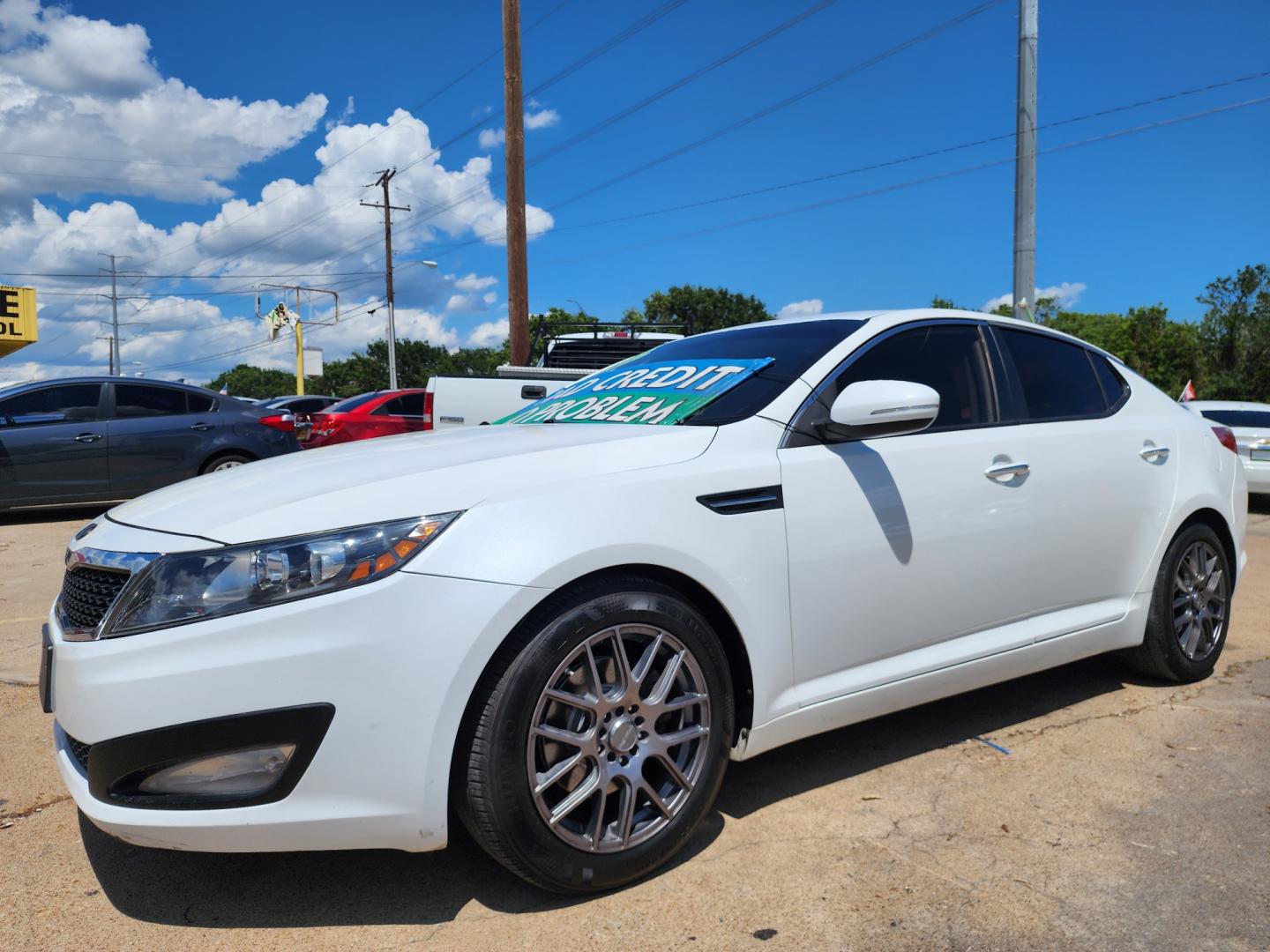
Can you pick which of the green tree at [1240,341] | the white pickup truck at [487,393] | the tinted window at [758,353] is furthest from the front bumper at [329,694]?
the green tree at [1240,341]

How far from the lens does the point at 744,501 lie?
2.70 m

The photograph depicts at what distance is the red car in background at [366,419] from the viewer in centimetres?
1339

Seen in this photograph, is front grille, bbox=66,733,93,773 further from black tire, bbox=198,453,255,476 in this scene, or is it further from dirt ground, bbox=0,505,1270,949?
black tire, bbox=198,453,255,476

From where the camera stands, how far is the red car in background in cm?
1339

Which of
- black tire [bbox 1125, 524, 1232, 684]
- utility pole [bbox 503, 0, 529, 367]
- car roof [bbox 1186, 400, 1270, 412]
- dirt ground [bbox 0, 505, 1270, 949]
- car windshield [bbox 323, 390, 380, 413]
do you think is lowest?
dirt ground [bbox 0, 505, 1270, 949]

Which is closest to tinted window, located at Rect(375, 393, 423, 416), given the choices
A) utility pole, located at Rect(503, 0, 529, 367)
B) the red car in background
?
the red car in background

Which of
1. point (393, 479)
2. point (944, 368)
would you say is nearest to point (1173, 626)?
point (944, 368)

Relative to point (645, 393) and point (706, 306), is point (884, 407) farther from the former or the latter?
point (706, 306)

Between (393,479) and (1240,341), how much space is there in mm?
26343

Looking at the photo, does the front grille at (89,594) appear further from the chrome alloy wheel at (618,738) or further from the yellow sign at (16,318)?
the yellow sign at (16,318)

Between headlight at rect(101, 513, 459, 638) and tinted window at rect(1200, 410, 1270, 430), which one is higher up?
tinted window at rect(1200, 410, 1270, 430)

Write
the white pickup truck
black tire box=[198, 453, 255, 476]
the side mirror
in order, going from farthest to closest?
1. black tire box=[198, 453, 255, 476]
2. the white pickup truck
3. the side mirror

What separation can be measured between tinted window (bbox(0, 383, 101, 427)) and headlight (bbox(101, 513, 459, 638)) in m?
9.00

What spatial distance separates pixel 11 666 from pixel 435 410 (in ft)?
16.5
